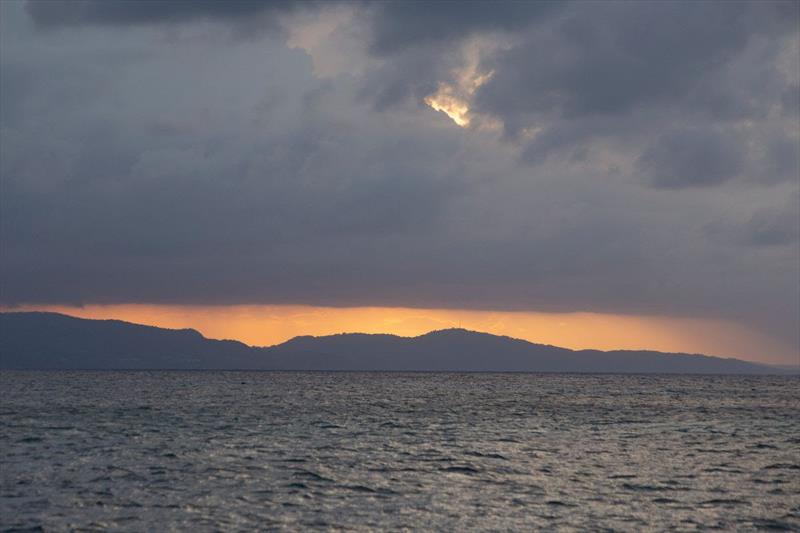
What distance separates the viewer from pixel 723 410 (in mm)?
132375

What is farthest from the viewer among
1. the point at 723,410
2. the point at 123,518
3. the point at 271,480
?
the point at 723,410

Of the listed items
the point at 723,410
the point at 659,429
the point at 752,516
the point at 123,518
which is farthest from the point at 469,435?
the point at 723,410

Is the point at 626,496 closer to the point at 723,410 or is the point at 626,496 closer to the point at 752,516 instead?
the point at 752,516

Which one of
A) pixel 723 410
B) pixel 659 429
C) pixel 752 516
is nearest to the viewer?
pixel 752 516

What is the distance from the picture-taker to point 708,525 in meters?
39.7

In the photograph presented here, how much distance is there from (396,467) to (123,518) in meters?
21.6

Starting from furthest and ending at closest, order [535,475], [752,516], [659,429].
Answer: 1. [659,429]
2. [535,475]
3. [752,516]

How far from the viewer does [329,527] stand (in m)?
38.3

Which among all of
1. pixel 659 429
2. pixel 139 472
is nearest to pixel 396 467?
pixel 139 472

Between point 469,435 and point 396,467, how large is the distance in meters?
25.4

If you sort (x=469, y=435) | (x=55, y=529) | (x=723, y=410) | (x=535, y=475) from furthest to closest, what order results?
(x=723, y=410) < (x=469, y=435) < (x=535, y=475) < (x=55, y=529)

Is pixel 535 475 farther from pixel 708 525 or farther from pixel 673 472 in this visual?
pixel 708 525

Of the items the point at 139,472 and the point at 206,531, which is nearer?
the point at 206,531

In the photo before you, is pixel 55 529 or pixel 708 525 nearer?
pixel 55 529
